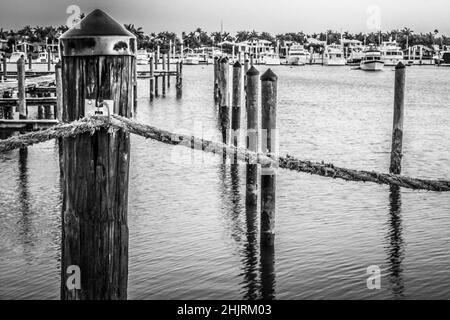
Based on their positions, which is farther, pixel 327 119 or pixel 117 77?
pixel 327 119

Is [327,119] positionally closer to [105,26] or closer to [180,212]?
[180,212]

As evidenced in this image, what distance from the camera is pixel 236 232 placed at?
12016 millimetres

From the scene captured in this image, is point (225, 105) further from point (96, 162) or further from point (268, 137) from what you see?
point (96, 162)

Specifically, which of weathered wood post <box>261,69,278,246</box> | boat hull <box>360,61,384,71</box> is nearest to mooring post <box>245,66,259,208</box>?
weathered wood post <box>261,69,278,246</box>

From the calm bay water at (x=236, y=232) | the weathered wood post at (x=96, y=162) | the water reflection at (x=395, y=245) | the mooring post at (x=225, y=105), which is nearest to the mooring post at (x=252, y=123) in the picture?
the calm bay water at (x=236, y=232)

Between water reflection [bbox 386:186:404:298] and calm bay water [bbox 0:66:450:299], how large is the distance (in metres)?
0.02

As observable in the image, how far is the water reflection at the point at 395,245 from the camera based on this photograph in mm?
9398

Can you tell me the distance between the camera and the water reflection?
940cm

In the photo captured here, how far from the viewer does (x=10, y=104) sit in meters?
22.9

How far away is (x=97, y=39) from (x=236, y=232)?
8032 mm

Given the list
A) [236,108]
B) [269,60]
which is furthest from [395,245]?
[269,60]
